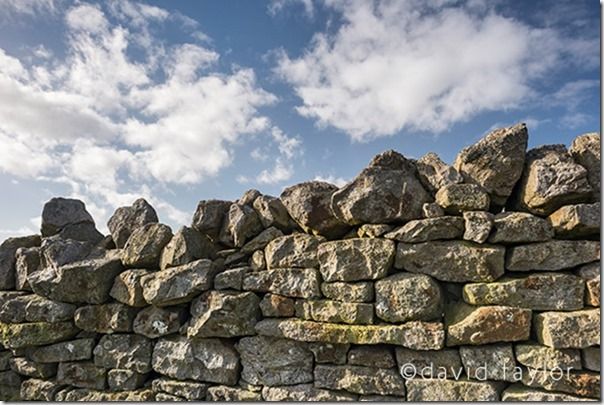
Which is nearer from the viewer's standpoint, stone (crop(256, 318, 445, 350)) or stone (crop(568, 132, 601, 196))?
stone (crop(568, 132, 601, 196))

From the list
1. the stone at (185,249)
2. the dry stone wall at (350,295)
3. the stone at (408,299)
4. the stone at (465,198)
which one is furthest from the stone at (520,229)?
the stone at (185,249)

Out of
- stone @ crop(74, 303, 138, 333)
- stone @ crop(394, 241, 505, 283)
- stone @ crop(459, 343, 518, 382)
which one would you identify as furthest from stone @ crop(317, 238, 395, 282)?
stone @ crop(74, 303, 138, 333)

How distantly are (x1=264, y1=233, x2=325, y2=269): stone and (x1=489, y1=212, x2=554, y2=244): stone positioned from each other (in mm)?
2137

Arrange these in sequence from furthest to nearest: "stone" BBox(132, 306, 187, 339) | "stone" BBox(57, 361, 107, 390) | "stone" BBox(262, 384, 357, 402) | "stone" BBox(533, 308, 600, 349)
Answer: "stone" BBox(57, 361, 107, 390)
"stone" BBox(132, 306, 187, 339)
"stone" BBox(262, 384, 357, 402)
"stone" BBox(533, 308, 600, 349)

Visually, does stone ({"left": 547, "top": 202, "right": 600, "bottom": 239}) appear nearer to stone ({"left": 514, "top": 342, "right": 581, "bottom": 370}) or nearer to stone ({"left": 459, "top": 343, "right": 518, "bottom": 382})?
stone ({"left": 514, "top": 342, "right": 581, "bottom": 370})

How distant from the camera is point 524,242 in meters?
4.41

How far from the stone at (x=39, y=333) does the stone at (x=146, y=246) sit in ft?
4.36

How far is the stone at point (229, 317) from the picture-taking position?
519 centimetres

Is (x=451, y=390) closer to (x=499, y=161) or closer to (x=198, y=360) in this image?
(x=499, y=161)

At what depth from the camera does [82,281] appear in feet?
19.0

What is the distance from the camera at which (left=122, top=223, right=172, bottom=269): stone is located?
226 inches

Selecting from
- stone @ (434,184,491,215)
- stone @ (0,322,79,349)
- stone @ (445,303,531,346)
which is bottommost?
stone @ (0,322,79,349)

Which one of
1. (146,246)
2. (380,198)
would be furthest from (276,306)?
(146,246)

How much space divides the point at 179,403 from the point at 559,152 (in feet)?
18.9
